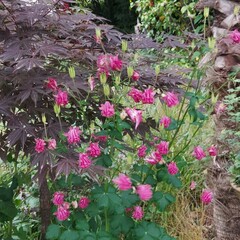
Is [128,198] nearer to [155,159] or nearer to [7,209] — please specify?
[155,159]

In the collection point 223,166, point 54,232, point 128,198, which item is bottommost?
point 223,166

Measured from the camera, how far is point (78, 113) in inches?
96.7

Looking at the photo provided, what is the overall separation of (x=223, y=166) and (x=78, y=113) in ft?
3.67

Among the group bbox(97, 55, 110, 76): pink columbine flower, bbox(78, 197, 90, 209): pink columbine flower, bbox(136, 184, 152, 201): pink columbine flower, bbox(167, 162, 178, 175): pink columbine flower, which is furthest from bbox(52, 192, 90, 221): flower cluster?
bbox(97, 55, 110, 76): pink columbine flower

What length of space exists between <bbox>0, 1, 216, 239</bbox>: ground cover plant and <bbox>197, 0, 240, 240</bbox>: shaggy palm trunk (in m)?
0.70

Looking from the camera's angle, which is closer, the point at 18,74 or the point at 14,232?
the point at 18,74

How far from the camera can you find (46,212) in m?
2.76

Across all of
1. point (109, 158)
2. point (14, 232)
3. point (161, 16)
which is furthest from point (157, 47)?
point (161, 16)

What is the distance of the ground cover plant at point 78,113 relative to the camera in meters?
2.00

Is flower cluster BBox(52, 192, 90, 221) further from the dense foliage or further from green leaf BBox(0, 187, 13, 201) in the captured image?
the dense foliage

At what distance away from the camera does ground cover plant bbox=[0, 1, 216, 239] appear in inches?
78.7

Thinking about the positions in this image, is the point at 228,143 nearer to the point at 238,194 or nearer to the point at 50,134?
the point at 238,194

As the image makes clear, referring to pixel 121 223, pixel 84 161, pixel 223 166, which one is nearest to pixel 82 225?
pixel 121 223

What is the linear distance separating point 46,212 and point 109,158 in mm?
716
